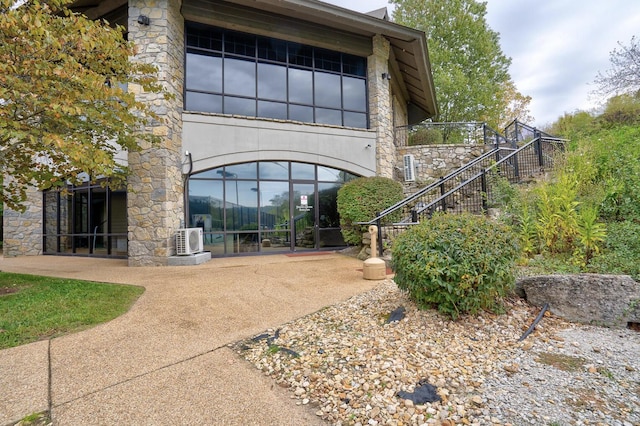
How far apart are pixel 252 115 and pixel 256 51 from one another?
2.04 meters

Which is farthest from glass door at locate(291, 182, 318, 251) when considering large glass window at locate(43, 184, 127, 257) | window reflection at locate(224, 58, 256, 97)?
large glass window at locate(43, 184, 127, 257)

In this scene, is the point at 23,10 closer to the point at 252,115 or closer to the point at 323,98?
the point at 252,115

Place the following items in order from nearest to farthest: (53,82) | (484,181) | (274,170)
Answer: (53,82), (484,181), (274,170)

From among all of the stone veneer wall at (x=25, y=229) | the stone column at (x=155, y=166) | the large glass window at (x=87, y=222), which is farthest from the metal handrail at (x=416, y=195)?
the stone veneer wall at (x=25, y=229)

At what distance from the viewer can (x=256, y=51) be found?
9164 mm

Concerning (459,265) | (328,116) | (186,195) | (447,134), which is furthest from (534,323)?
(447,134)

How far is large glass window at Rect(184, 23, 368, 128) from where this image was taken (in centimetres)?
855

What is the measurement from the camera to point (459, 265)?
2.79 meters

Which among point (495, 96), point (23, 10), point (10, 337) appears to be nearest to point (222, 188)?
point (23, 10)

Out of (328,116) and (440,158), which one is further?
(440,158)

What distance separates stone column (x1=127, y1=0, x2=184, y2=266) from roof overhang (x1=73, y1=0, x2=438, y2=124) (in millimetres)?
1189

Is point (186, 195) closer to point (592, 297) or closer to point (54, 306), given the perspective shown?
point (54, 306)

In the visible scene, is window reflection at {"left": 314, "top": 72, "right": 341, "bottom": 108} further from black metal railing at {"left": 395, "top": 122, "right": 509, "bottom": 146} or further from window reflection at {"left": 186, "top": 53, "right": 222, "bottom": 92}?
black metal railing at {"left": 395, "top": 122, "right": 509, "bottom": 146}

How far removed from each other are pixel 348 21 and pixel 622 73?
974cm
